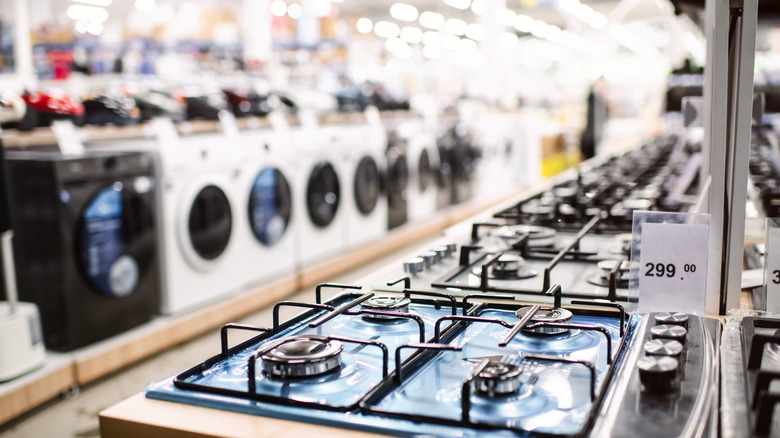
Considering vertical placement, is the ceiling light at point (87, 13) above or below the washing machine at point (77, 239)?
above

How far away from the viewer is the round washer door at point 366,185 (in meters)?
5.59

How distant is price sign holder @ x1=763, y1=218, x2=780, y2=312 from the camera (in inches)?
45.7

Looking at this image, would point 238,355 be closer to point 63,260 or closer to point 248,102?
point 63,260

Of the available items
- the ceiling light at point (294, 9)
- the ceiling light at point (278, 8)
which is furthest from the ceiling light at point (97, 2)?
the ceiling light at point (278, 8)

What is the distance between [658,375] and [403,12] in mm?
16859

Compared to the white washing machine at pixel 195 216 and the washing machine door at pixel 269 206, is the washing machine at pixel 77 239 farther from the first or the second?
the washing machine door at pixel 269 206

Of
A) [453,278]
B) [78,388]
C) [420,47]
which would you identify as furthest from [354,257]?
[420,47]

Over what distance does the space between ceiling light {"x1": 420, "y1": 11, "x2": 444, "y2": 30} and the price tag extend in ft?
45.7

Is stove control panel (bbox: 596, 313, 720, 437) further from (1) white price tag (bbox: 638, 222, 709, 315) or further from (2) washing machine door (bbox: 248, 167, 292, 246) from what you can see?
(2) washing machine door (bbox: 248, 167, 292, 246)

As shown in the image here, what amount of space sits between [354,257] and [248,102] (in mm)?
1593

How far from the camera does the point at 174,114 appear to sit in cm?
393

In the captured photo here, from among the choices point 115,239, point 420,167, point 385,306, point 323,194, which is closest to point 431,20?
point 420,167

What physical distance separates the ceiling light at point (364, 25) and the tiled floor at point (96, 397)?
1394 centimetres

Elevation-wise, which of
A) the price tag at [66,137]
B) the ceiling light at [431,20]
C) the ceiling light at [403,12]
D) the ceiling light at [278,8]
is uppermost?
the ceiling light at [403,12]
